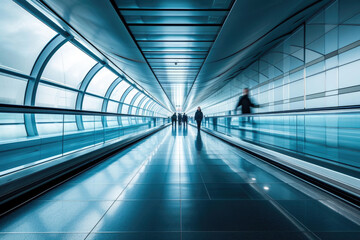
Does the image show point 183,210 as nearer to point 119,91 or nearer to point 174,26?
point 174,26

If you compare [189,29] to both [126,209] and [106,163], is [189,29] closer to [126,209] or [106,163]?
[106,163]

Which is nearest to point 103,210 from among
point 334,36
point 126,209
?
point 126,209

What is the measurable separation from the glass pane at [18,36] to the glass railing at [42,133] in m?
10.0

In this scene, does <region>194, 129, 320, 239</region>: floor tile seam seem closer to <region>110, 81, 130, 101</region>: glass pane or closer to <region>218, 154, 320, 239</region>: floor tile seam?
<region>218, 154, 320, 239</region>: floor tile seam

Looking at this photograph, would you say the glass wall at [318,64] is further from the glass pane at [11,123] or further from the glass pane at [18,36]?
the glass pane at [18,36]

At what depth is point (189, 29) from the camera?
6102mm

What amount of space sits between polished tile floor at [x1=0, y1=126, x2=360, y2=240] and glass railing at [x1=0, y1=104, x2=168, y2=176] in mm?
987

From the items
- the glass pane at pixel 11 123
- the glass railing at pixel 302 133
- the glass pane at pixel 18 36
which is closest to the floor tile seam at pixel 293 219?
the glass railing at pixel 302 133

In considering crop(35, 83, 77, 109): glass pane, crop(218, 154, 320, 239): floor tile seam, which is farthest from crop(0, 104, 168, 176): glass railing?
crop(35, 83, 77, 109): glass pane

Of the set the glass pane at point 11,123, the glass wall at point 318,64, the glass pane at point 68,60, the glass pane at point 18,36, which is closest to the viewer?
the glass pane at point 11,123

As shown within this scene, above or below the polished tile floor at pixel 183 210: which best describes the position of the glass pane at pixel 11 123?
above

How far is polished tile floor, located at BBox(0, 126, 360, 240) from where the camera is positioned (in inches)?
67.6

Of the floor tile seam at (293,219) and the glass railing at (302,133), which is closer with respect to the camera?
the floor tile seam at (293,219)

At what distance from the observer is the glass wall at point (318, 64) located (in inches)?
304
